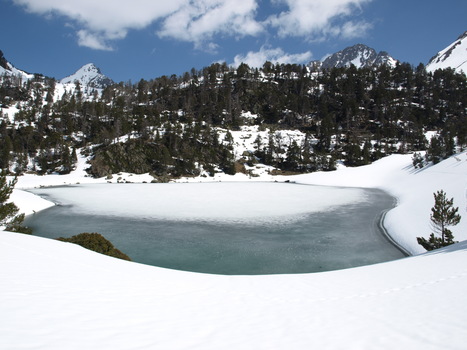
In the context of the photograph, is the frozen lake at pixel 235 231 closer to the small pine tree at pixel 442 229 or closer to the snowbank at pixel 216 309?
the small pine tree at pixel 442 229

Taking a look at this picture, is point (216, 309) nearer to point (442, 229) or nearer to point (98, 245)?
point (98, 245)

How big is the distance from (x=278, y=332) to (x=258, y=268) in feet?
35.6

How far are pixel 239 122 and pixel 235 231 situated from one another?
10125 centimetres

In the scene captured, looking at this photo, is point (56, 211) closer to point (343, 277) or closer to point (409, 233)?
point (343, 277)

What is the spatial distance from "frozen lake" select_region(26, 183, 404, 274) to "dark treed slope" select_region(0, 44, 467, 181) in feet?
138

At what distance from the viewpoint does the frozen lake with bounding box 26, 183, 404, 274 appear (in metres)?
16.9

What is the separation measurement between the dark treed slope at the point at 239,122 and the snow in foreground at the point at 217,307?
199 ft

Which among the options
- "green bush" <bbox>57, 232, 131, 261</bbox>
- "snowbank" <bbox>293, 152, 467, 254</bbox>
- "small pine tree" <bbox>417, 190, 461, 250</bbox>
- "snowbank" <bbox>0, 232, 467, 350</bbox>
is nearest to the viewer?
"snowbank" <bbox>0, 232, 467, 350</bbox>

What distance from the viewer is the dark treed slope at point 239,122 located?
84.9m

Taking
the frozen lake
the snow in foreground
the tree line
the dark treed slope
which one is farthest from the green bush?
the tree line

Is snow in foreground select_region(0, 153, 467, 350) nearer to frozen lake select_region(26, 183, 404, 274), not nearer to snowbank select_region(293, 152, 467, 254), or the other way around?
frozen lake select_region(26, 183, 404, 274)

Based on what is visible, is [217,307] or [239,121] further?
[239,121]

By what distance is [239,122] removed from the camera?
12025cm

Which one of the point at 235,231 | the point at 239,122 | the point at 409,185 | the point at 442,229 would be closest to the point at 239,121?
the point at 239,122
